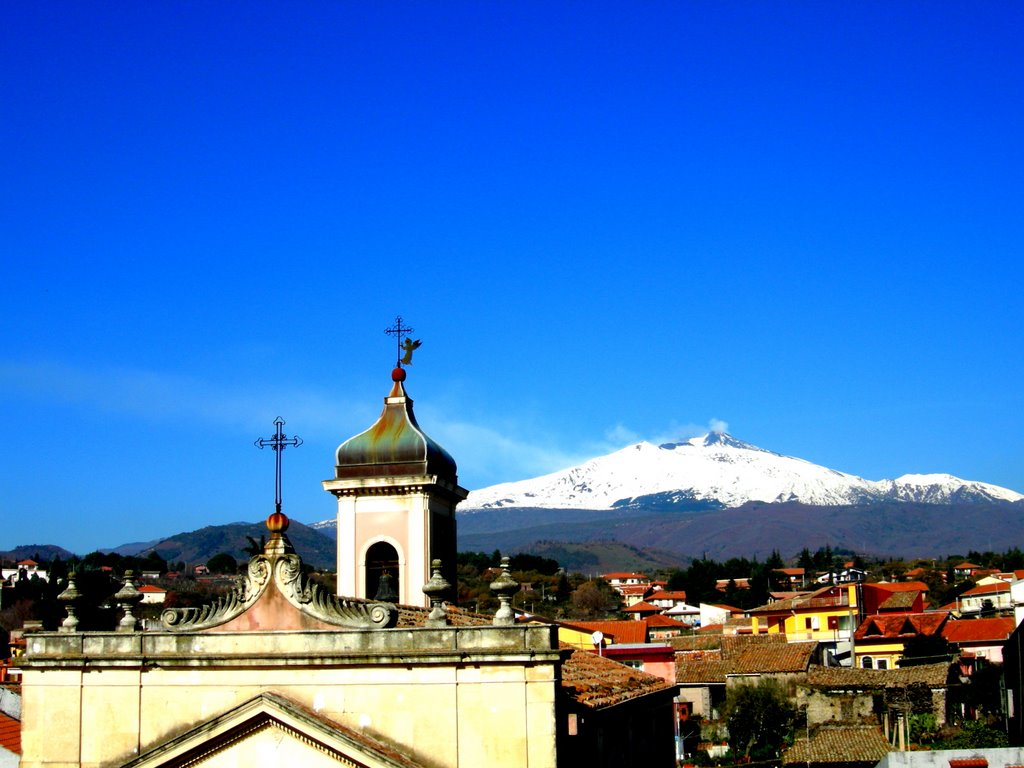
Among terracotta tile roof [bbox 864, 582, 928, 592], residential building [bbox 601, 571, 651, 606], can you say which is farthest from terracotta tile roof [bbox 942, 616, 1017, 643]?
residential building [bbox 601, 571, 651, 606]

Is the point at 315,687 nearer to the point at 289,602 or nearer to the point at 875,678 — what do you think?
the point at 289,602

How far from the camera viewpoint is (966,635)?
79.2 metres

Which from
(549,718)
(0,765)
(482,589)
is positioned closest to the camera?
(549,718)

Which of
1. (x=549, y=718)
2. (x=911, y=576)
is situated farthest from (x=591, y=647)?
(x=911, y=576)

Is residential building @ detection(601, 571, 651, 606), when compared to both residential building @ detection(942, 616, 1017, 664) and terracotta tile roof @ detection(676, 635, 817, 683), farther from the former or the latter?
terracotta tile roof @ detection(676, 635, 817, 683)

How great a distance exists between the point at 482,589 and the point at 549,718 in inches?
3999

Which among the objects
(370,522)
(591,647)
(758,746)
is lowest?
(758,746)

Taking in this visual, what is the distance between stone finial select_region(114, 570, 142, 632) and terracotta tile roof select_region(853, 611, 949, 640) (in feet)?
216

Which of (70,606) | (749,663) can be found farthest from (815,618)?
(70,606)

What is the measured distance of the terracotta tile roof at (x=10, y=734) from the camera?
22.2 meters

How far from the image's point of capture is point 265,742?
17.8 m

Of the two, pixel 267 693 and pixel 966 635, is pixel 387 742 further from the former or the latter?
pixel 966 635

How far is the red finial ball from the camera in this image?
1988 centimetres

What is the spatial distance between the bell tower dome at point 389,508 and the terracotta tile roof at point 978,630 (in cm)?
5934
